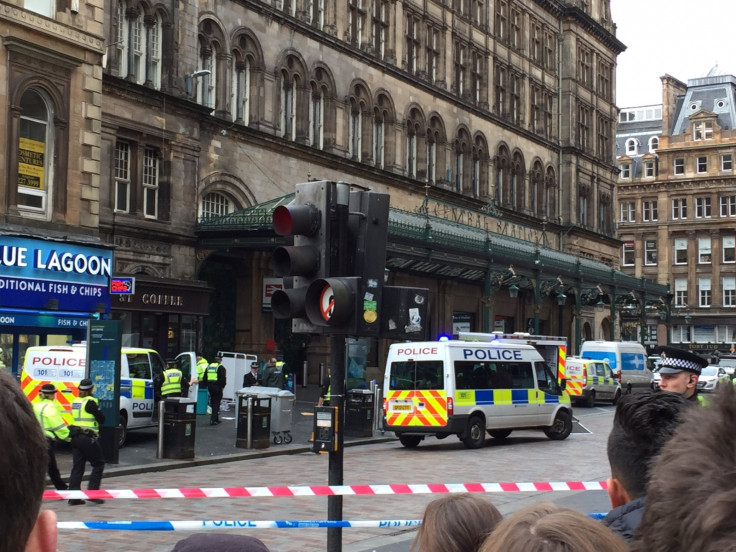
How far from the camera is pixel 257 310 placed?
119 feet

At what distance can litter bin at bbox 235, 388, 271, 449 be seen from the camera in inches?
843

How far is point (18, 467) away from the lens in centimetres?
178

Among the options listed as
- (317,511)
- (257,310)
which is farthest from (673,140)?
(317,511)

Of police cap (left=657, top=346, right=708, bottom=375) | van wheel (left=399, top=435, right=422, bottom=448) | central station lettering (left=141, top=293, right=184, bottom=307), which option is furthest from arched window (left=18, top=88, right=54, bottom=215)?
police cap (left=657, top=346, right=708, bottom=375)

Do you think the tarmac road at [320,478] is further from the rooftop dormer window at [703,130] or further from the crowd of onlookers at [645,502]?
the rooftop dormer window at [703,130]

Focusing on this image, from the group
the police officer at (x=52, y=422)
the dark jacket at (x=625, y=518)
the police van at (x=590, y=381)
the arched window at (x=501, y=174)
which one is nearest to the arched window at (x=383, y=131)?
the arched window at (x=501, y=174)

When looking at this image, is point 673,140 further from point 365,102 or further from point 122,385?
point 122,385

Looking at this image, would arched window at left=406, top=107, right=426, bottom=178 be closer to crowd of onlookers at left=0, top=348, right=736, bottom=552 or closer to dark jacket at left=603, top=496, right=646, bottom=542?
dark jacket at left=603, top=496, right=646, bottom=542

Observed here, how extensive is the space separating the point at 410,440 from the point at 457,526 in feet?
67.7

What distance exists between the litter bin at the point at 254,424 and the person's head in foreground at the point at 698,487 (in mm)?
19879

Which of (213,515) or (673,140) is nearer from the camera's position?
(213,515)

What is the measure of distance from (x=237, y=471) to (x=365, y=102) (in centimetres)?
2651

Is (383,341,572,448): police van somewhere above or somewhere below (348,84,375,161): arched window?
below

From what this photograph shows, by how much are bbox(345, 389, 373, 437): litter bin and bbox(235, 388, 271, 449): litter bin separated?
3.80 m
